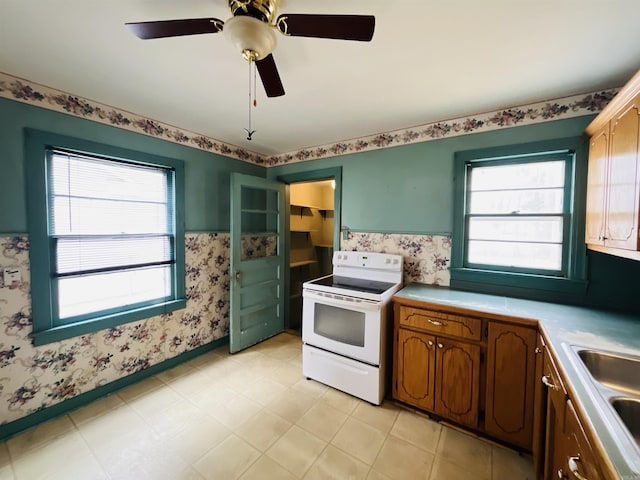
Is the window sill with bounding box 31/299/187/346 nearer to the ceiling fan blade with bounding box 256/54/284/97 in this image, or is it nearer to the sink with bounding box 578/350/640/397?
the ceiling fan blade with bounding box 256/54/284/97

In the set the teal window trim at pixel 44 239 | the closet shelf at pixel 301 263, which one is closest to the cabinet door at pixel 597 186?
the closet shelf at pixel 301 263

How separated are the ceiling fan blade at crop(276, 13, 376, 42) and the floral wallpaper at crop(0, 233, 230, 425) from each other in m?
2.22

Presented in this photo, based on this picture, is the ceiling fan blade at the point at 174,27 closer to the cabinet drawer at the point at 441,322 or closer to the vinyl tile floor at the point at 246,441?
the cabinet drawer at the point at 441,322

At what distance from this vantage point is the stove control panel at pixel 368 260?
7.80 ft

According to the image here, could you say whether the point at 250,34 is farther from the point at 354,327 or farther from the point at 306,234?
the point at 306,234

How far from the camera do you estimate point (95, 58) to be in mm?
1454

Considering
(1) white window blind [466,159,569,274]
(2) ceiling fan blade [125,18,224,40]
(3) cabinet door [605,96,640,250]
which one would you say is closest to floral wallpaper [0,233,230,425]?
(2) ceiling fan blade [125,18,224,40]

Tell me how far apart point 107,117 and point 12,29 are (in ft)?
2.81

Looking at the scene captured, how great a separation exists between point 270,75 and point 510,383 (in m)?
2.30

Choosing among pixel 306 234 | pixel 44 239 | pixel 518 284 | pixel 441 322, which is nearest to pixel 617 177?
pixel 518 284

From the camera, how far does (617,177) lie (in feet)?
4.35

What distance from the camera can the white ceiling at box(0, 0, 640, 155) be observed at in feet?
3.67

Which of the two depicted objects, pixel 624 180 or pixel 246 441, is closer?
pixel 624 180

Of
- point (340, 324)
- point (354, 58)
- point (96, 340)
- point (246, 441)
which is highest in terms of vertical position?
point (354, 58)
